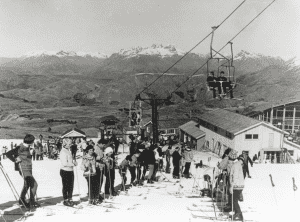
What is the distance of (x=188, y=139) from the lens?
43.5 m

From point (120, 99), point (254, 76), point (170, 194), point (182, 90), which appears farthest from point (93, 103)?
point (170, 194)

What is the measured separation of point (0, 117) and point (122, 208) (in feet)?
280

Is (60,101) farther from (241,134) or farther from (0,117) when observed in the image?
(241,134)

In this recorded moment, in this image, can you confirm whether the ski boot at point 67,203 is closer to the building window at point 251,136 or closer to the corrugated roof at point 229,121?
the corrugated roof at point 229,121

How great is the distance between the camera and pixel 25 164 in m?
6.82

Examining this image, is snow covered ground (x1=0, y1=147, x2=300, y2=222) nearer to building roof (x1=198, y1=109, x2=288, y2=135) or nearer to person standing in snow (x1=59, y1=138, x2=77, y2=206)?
person standing in snow (x1=59, y1=138, x2=77, y2=206)

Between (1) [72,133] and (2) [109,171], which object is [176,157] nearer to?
(2) [109,171]

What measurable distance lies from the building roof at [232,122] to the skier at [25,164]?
85.7 feet

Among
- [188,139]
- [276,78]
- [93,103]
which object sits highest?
[276,78]

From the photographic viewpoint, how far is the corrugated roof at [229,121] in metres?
31.9

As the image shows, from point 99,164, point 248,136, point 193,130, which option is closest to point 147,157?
point 99,164

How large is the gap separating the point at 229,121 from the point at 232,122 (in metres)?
0.88

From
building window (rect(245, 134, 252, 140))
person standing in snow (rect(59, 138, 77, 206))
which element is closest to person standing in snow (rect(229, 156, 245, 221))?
person standing in snow (rect(59, 138, 77, 206))

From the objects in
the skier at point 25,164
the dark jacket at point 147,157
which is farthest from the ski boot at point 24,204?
the dark jacket at point 147,157
